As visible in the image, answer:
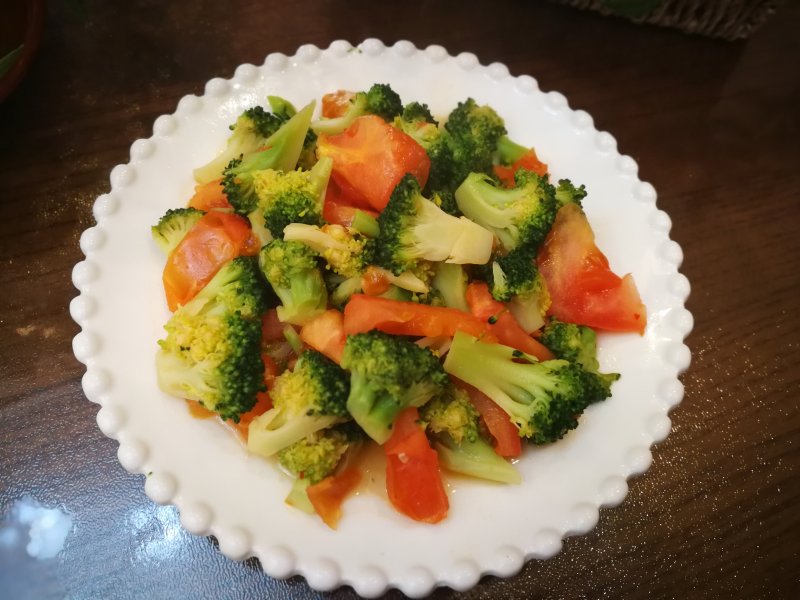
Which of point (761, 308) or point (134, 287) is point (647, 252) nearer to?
point (761, 308)

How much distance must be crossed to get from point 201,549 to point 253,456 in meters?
0.41

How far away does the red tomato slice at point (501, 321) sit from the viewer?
1579 mm

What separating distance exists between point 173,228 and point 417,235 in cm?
69

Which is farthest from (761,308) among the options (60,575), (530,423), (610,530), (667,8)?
(60,575)

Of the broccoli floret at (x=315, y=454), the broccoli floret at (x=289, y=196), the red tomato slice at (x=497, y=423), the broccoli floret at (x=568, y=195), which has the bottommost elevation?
the broccoli floret at (x=315, y=454)

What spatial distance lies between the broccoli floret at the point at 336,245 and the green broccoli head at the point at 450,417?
0.39 meters

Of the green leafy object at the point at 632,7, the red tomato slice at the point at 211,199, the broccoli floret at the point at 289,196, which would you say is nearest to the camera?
the broccoli floret at the point at 289,196

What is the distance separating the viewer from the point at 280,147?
171cm

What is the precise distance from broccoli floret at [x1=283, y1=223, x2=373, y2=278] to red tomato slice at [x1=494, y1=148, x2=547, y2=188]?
60 centimetres

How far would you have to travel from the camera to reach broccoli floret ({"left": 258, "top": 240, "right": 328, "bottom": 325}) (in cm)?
149

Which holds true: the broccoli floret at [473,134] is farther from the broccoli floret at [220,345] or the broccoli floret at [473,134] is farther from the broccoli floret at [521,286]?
the broccoli floret at [220,345]

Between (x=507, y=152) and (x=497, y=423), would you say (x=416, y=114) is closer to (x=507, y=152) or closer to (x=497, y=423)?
(x=507, y=152)

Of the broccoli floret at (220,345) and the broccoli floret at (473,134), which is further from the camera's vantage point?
the broccoli floret at (473,134)

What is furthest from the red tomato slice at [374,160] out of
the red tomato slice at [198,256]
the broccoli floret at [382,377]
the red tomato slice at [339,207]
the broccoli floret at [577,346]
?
the broccoli floret at [577,346]
